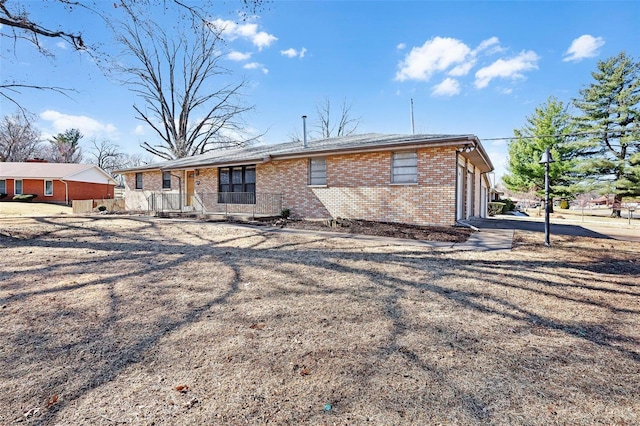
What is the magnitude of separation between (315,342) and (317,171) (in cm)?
1059

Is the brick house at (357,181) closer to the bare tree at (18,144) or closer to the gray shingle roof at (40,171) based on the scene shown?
the gray shingle roof at (40,171)

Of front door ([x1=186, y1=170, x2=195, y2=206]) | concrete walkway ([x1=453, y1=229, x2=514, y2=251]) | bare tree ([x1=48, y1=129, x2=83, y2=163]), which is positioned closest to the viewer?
concrete walkway ([x1=453, y1=229, x2=514, y2=251])

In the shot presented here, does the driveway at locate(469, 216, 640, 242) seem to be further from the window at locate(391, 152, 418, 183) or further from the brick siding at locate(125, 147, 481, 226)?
the window at locate(391, 152, 418, 183)

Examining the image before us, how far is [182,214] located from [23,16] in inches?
341

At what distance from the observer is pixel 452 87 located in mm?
20109

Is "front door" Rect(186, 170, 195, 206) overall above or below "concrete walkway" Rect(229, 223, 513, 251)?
above

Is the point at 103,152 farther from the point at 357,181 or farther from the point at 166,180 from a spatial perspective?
the point at 357,181

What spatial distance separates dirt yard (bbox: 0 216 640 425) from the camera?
1986 millimetres

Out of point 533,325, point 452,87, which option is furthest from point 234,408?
point 452,87

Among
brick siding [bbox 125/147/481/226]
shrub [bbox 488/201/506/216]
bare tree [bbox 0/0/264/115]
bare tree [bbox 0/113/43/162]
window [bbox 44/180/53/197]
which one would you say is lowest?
shrub [bbox 488/201/506/216]

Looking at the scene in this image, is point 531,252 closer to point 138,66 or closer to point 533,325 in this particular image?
point 533,325

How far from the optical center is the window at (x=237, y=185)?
15055 mm

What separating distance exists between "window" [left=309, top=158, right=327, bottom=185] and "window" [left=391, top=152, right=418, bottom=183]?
2896 mm

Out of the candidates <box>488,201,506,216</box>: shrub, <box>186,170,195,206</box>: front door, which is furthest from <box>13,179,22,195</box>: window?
<box>488,201,506,216</box>: shrub
